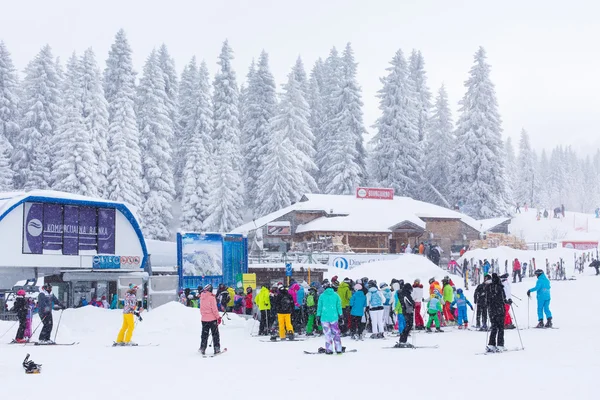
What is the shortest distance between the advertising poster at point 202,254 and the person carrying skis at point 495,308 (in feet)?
53.4

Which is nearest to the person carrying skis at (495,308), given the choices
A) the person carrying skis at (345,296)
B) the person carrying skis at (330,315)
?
the person carrying skis at (330,315)

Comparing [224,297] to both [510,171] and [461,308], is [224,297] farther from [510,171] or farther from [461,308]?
[510,171]

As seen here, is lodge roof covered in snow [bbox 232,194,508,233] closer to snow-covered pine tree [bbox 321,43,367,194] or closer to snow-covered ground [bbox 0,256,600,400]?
snow-covered pine tree [bbox 321,43,367,194]

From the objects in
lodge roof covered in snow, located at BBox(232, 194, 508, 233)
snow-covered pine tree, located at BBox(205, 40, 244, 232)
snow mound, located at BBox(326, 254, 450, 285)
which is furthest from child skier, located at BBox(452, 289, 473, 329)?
snow-covered pine tree, located at BBox(205, 40, 244, 232)

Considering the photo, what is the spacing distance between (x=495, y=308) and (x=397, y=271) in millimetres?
21664

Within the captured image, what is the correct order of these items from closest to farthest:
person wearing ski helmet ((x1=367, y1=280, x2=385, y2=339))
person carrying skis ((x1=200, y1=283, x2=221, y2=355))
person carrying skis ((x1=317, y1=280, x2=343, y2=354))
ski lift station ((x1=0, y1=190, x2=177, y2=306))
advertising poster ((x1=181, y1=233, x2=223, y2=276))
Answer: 1. person carrying skis ((x1=317, y1=280, x2=343, y2=354))
2. person carrying skis ((x1=200, y1=283, x2=221, y2=355))
3. person wearing ski helmet ((x1=367, y1=280, x2=385, y2=339))
4. ski lift station ((x1=0, y1=190, x2=177, y2=306))
5. advertising poster ((x1=181, y1=233, x2=223, y2=276))

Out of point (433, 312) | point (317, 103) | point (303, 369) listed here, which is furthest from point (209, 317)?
point (317, 103)

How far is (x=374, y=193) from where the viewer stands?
165 feet

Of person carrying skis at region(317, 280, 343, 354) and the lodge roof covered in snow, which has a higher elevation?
the lodge roof covered in snow

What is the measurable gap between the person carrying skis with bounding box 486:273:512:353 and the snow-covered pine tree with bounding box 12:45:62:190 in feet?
144

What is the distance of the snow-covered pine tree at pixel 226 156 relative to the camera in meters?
53.6

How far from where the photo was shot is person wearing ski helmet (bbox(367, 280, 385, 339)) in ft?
53.5

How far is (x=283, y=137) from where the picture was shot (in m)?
58.2

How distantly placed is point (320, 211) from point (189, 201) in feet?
43.0
